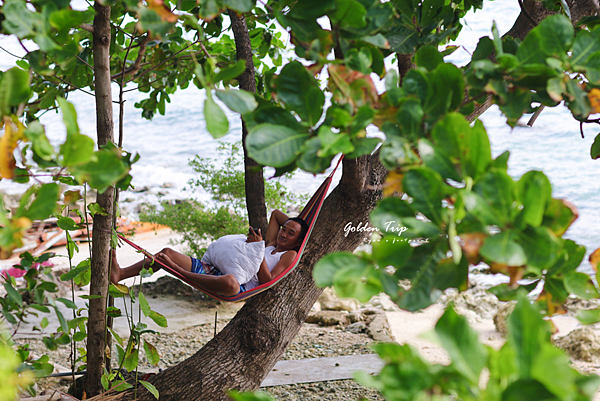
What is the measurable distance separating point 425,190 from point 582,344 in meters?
3.65

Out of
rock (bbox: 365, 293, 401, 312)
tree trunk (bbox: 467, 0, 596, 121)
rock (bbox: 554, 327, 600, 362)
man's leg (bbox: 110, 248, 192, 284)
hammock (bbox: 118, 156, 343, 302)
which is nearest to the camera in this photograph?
tree trunk (bbox: 467, 0, 596, 121)

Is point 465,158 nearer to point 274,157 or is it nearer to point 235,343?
point 274,157

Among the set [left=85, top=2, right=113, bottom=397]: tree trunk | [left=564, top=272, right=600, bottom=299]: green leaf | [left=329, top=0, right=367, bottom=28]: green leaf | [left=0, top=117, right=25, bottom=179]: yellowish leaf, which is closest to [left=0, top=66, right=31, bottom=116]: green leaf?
[left=0, top=117, right=25, bottom=179]: yellowish leaf

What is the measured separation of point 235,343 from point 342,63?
138 centimetres

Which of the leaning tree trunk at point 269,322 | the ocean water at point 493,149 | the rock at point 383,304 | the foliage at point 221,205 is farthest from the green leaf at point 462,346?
the ocean water at point 493,149

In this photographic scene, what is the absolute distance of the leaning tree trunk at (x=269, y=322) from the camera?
1.63 m

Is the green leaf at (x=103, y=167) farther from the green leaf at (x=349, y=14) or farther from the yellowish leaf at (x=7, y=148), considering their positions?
the green leaf at (x=349, y=14)

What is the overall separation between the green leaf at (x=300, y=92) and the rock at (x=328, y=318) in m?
3.59

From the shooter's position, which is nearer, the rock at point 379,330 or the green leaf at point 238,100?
the green leaf at point 238,100

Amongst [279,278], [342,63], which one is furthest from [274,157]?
[279,278]

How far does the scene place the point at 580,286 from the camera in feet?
1.63

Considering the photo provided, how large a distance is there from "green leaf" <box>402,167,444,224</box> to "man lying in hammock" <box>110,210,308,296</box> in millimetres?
1627

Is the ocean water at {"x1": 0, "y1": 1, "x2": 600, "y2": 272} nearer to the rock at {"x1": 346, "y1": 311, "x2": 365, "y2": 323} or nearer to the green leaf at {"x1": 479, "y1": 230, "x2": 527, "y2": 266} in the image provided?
the rock at {"x1": 346, "y1": 311, "x2": 365, "y2": 323}

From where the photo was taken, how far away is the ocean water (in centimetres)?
863
